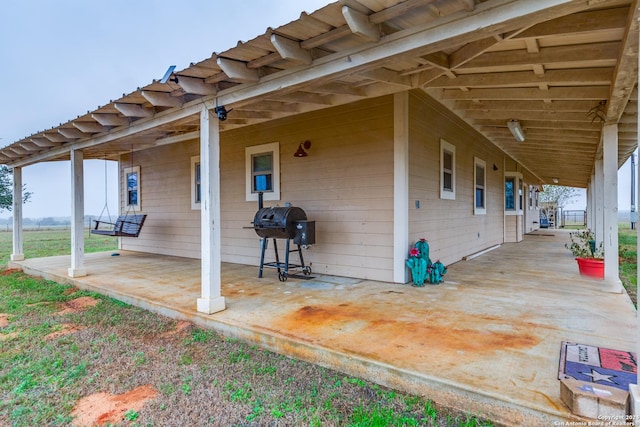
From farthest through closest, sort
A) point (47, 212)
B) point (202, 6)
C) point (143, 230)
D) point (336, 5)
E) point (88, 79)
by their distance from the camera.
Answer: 1. point (47, 212)
2. point (88, 79)
3. point (202, 6)
4. point (143, 230)
5. point (336, 5)

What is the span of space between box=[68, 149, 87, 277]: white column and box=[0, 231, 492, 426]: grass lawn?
1.95 meters

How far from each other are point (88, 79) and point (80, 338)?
34.3 meters

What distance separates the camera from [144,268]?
6.16 meters

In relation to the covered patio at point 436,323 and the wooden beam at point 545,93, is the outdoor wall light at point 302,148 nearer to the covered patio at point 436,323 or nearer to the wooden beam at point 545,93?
the covered patio at point 436,323

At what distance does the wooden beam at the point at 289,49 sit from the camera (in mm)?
2439

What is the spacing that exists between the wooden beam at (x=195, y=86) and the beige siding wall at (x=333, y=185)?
2.15m

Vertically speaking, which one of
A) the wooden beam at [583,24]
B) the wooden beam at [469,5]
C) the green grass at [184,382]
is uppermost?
the wooden beam at [583,24]

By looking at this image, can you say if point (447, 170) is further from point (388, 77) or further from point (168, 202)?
point (168, 202)

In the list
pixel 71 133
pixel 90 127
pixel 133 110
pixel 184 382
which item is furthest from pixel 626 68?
pixel 71 133

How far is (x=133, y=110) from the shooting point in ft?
13.3

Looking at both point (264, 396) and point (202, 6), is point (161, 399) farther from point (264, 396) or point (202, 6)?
point (202, 6)

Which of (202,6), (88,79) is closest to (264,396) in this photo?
(202,6)

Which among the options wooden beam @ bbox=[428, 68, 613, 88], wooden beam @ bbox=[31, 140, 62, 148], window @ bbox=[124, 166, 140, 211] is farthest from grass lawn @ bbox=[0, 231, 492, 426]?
window @ bbox=[124, 166, 140, 211]

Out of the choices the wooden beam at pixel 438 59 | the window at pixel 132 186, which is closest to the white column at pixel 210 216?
the wooden beam at pixel 438 59
